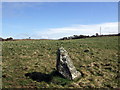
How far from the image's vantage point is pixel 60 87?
699 inches

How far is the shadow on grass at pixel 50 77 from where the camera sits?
18903 millimetres

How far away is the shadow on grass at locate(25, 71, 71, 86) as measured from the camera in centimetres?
1890

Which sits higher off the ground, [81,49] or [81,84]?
[81,49]

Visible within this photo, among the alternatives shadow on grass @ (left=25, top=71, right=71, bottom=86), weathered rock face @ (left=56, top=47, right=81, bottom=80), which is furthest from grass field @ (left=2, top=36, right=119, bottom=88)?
weathered rock face @ (left=56, top=47, right=81, bottom=80)

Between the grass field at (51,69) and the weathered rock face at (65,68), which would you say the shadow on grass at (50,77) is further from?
the weathered rock face at (65,68)

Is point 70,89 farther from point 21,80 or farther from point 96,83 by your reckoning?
point 21,80

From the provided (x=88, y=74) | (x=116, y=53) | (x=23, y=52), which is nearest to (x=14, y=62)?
(x=23, y=52)

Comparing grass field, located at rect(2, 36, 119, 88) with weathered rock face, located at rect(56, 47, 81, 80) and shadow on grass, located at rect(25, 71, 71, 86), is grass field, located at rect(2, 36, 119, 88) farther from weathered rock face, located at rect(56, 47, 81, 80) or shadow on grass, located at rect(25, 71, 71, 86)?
weathered rock face, located at rect(56, 47, 81, 80)

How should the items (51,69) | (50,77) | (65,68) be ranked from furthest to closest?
(51,69) < (65,68) < (50,77)

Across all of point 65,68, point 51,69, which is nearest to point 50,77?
point 65,68

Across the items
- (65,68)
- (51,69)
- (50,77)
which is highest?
(65,68)

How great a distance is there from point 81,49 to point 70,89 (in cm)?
1548

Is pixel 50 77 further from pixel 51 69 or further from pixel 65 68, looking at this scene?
pixel 51 69

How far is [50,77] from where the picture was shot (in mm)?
19656
